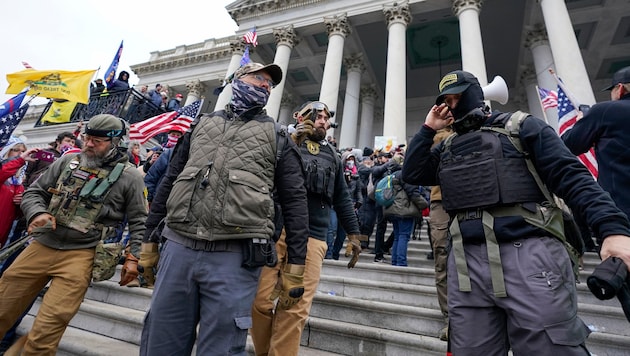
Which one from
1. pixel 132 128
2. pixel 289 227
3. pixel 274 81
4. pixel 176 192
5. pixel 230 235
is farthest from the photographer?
pixel 132 128

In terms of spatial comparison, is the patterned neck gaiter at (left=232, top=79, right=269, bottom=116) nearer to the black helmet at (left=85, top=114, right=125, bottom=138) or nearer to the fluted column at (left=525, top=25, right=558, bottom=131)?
the black helmet at (left=85, top=114, right=125, bottom=138)

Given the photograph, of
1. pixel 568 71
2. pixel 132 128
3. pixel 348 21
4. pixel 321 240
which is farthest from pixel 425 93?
pixel 321 240

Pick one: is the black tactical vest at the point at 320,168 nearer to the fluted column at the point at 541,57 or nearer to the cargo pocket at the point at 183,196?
the cargo pocket at the point at 183,196

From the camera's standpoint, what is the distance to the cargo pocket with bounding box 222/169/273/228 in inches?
67.7

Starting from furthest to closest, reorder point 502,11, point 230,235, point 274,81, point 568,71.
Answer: point 502,11, point 568,71, point 274,81, point 230,235

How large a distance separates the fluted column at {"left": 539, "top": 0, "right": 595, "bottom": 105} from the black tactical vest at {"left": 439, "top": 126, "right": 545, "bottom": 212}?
10.4 m

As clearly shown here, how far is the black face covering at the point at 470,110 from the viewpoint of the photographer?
189 centimetres

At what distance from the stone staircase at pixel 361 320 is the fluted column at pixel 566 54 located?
25.3 feet

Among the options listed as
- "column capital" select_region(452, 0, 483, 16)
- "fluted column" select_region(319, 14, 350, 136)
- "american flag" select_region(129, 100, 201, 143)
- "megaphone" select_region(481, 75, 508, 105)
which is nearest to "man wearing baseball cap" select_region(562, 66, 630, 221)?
"megaphone" select_region(481, 75, 508, 105)

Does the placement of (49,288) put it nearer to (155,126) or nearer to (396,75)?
(155,126)

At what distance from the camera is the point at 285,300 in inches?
73.7

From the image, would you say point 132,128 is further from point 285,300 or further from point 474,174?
point 474,174

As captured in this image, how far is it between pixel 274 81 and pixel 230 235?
1.19 m

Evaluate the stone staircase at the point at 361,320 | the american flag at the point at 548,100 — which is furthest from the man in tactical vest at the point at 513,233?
the american flag at the point at 548,100
